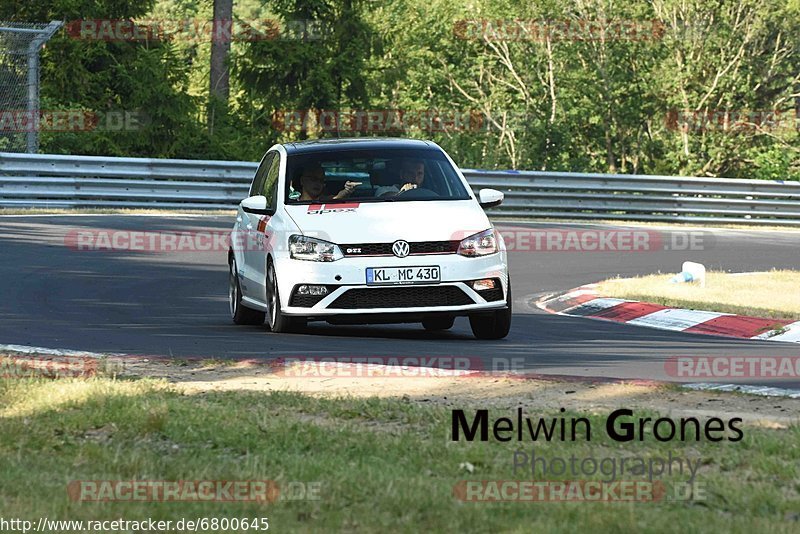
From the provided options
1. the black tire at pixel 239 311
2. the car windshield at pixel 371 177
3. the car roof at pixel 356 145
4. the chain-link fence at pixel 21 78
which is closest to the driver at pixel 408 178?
the car windshield at pixel 371 177

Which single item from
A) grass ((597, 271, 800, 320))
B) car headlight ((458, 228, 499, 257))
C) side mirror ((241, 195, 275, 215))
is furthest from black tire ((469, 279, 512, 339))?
grass ((597, 271, 800, 320))

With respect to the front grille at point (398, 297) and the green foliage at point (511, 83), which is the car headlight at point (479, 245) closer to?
the front grille at point (398, 297)

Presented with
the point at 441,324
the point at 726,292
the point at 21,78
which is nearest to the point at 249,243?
the point at 441,324

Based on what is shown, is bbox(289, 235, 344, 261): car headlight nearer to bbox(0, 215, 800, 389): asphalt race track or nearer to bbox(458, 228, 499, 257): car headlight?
bbox(0, 215, 800, 389): asphalt race track

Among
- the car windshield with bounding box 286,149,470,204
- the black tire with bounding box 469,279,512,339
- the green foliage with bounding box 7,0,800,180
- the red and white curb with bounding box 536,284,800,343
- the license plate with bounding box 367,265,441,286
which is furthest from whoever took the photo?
the green foliage with bounding box 7,0,800,180

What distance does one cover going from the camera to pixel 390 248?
1136 centimetres

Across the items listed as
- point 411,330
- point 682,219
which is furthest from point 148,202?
point 411,330

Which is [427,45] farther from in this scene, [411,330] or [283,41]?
[411,330]

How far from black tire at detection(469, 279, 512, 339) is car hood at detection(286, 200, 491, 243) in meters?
0.67

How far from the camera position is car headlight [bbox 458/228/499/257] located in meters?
11.5

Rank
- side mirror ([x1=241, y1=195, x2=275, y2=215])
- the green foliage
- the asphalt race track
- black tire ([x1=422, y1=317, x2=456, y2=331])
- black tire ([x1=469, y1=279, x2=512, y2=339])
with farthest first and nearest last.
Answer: the green foliage, black tire ([x1=422, y1=317, x2=456, y2=331]), side mirror ([x1=241, y1=195, x2=275, y2=215]), black tire ([x1=469, y1=279, x2=512, y2=339]), the asphalt race track

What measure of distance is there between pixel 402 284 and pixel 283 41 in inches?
1058

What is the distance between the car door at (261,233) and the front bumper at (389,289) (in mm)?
792

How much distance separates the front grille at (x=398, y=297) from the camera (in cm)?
1136
